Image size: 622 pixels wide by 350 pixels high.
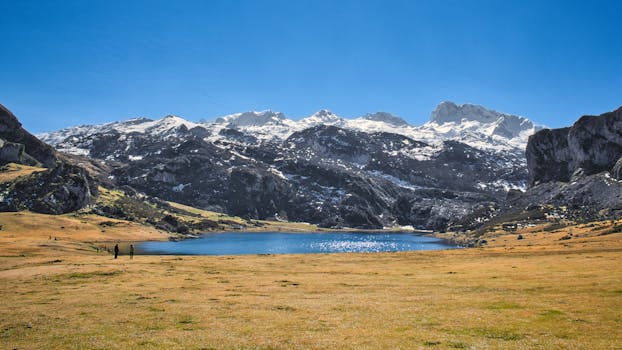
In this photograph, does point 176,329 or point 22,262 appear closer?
point 176,329

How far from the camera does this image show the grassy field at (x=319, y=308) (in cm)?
3023

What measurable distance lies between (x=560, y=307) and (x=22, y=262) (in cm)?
8782

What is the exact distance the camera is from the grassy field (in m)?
30.2

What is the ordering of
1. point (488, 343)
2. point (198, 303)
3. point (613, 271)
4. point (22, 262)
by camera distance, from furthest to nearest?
1. point (22, 262)
2. point (613, 271)
3. point (198, 303)
4. point (488, 343)

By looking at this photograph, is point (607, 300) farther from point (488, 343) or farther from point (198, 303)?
point (198, 303)

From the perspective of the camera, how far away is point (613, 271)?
56219mm

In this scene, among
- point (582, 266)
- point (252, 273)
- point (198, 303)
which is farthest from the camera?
point (252, 273)

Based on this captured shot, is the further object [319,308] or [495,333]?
[319,308]

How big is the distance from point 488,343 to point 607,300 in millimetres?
18504

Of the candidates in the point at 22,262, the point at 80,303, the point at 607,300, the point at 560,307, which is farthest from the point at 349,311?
the point at 22,262

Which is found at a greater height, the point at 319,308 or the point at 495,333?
the point at 495,333

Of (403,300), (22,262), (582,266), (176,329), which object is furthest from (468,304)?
(22,262)

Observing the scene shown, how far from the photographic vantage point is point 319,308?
41.5 m

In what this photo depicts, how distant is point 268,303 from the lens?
4450 centimetres
